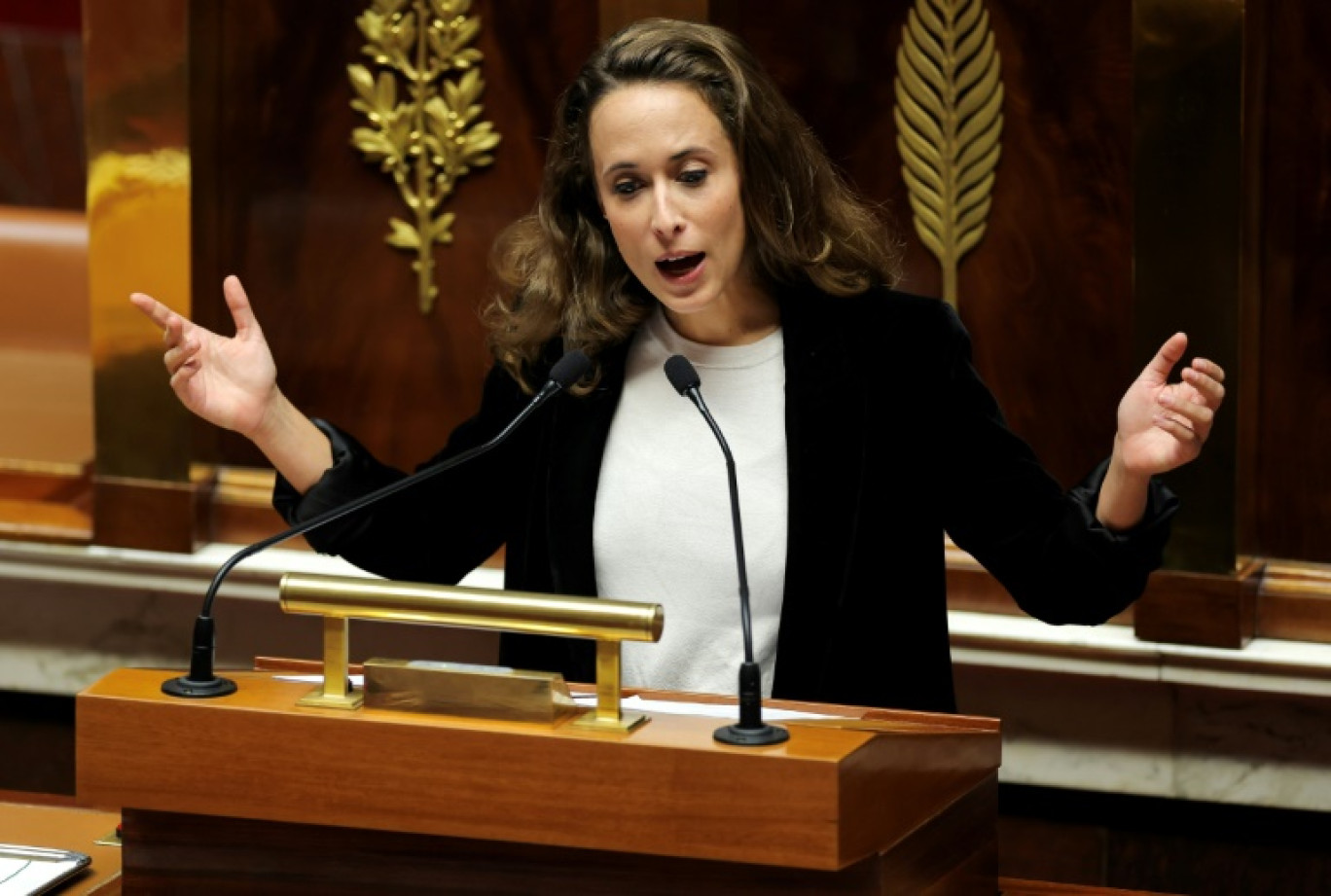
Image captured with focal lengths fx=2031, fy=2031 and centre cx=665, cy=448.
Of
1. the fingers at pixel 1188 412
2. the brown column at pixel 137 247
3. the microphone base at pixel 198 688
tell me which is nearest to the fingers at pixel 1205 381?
the fingers at pixel 1188 412

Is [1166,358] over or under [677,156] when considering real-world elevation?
under

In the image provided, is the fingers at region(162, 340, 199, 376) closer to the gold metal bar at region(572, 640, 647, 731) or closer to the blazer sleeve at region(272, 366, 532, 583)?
the blazer sleeve at region(272, 366, 532, 583)

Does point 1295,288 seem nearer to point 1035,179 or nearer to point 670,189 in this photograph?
point 1035,179

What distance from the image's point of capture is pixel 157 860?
150cm

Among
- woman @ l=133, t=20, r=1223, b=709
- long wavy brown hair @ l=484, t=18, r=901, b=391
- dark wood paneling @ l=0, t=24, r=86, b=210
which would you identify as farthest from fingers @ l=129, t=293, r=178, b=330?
dark wood paneling @ l=0, t=24, r=86, b=210

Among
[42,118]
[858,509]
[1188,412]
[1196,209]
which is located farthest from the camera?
[42,118]

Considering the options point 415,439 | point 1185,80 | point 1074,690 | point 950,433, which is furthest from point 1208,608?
point 415,439

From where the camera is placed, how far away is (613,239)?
6.99 feet

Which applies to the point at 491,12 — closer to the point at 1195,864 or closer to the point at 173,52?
the point at 173,52

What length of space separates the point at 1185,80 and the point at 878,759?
5.54 feet

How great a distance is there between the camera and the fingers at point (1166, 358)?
1740mm

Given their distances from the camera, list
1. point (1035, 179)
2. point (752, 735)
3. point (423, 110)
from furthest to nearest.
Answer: point (423, 110), point (1035, 179), point (752, 735)

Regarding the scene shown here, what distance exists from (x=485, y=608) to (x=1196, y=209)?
1.71 m

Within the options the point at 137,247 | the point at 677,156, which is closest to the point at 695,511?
the point at 677,156
